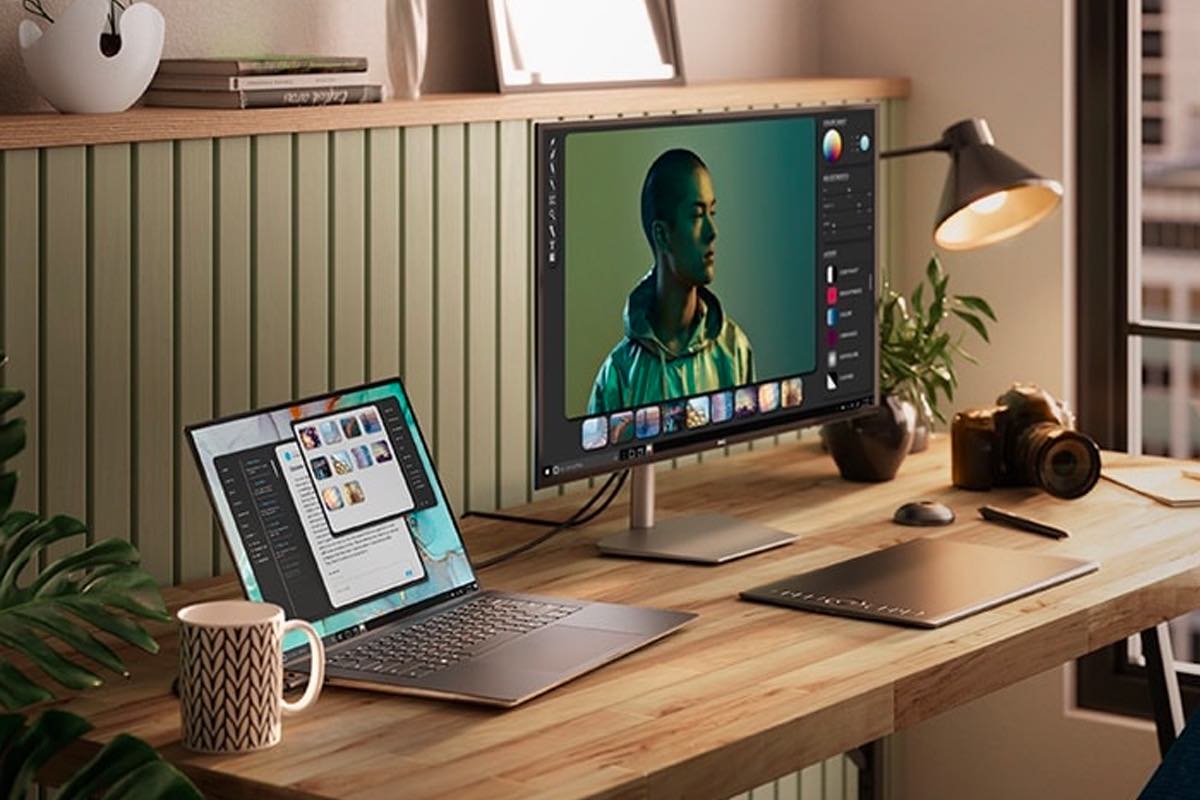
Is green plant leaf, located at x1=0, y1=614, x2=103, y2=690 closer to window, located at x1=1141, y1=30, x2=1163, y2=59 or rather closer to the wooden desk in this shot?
the wooden desk

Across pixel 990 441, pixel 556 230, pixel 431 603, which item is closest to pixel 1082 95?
pixel 990 441

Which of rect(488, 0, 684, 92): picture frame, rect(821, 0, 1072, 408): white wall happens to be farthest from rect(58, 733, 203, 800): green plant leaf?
rect(821, 0, 1072, 408): white wall

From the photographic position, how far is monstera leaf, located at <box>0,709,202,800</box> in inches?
63.5

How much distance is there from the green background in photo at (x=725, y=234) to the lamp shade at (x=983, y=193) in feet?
0.69

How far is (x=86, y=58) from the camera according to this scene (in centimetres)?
215

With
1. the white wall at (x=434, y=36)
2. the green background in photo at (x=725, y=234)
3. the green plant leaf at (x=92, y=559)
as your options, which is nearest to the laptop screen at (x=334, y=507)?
the green plant leaf at (x=92, y=559)

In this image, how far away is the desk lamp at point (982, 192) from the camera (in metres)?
2.69

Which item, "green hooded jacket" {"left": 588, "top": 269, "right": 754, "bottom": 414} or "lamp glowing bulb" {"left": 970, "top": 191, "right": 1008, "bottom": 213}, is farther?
"lamp glowing bulb" {"left": 970, "top": 191, "right": 1008, "bottom": 213}

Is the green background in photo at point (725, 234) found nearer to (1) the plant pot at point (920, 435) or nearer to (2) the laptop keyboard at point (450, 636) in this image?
(2) the laptop keyboard at point (450, 636)

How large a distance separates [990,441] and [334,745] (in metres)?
1.29

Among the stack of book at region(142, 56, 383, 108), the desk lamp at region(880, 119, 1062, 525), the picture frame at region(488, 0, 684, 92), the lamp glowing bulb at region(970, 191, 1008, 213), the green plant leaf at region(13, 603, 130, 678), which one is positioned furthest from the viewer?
the lamp glowing bulb at region(970, 191, 1008, 213)

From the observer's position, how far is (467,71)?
9.29 feet

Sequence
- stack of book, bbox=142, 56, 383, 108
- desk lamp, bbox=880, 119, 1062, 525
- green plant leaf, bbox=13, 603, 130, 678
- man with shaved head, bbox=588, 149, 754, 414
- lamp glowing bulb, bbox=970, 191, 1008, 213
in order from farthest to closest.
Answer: lamp glowing bulb, bbox=970, 191, 1008, 213
desk lamp, bbox=880, 119, 1062, 525
man with shaved head, bbox=588, 149, 754, 414
stack of book, bbox=142, 56, 383, 108
green plant leaf, bbox=13, 603, 130, 678

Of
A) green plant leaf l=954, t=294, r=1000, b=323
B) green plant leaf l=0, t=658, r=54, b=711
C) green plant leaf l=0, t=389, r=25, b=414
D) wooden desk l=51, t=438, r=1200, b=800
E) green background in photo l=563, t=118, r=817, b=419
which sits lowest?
wooden desk l=51, t=438, r=1200, b=800
